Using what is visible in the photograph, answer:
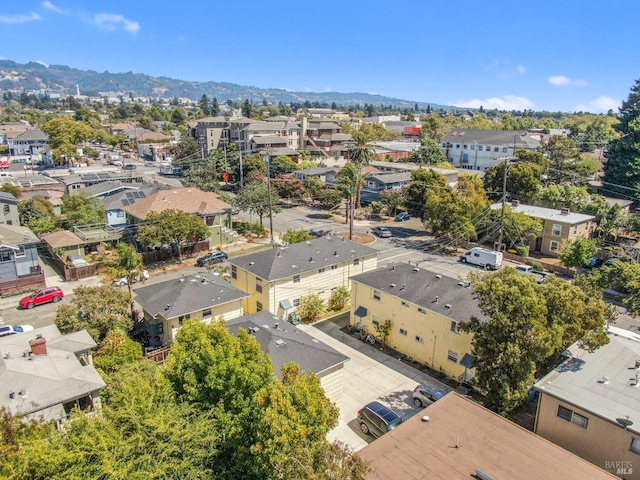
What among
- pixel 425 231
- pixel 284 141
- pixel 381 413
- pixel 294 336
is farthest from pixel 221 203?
pixel 284 141

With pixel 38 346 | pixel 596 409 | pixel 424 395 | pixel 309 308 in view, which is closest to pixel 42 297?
pixel 38 346

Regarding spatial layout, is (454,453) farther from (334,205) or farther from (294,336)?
(334,205)

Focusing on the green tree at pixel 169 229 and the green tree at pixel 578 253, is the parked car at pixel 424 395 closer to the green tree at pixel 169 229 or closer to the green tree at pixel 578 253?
the green tree at pixel 578 253

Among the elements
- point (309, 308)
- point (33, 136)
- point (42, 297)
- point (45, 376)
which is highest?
point (33, 136)

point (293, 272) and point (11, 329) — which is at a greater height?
point (293, 272)

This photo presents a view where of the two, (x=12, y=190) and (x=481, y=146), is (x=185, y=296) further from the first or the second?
(x=481, y=146)

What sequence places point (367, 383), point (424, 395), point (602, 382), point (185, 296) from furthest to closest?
point (185, 296)
point (367, 383)
point (424, 395)
point (602, 382)

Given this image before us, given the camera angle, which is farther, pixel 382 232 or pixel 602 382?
pixel 382 232

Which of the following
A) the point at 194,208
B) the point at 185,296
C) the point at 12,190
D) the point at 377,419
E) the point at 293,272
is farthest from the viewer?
the point at 12,190

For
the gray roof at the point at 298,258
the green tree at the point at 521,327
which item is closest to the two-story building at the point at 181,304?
the gray roof at the point at 298,258
